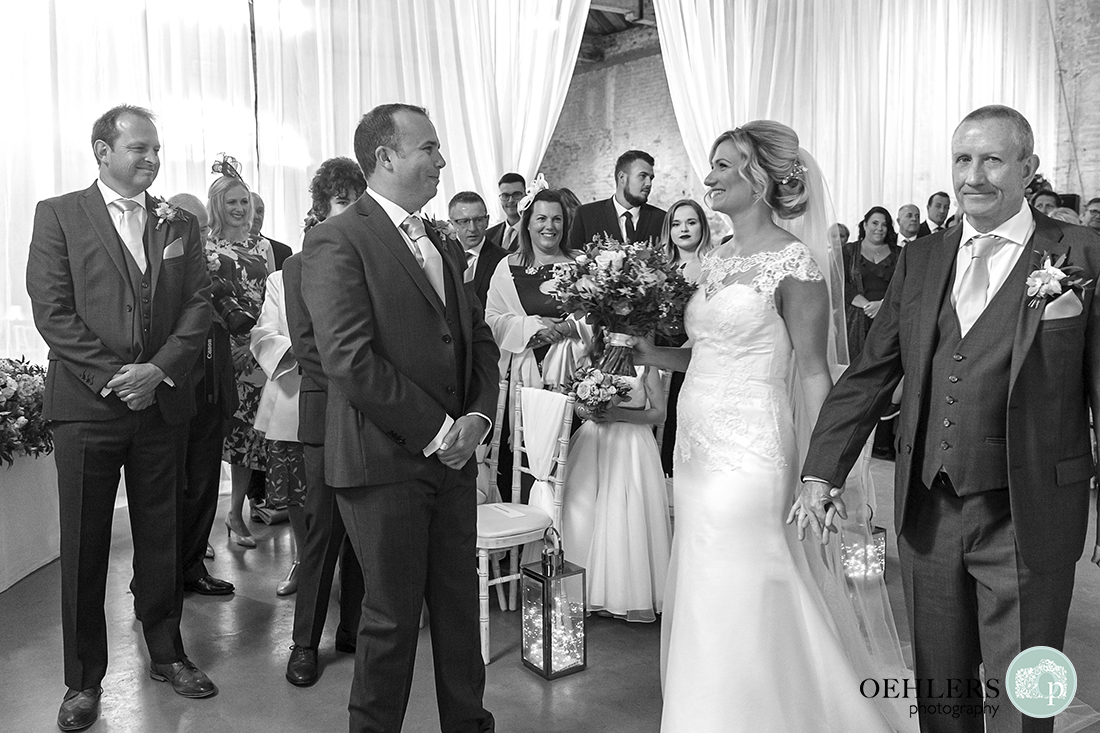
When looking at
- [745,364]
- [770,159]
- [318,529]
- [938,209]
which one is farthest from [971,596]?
[938,209]

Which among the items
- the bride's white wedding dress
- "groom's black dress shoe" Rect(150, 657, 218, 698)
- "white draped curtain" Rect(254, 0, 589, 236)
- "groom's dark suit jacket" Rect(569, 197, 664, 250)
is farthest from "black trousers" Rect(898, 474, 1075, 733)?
"white draped curtain" Rect(254, 0, 589, 236)

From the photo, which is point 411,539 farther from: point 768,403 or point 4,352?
point 4,352

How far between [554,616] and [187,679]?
4.63 feet

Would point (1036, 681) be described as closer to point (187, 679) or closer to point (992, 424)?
point (992, 424)

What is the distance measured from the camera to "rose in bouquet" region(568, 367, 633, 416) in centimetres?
408

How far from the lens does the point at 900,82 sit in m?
9.84

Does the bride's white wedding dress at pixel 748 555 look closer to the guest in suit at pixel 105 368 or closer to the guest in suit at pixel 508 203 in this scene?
the guest in suit at pixel 105 368

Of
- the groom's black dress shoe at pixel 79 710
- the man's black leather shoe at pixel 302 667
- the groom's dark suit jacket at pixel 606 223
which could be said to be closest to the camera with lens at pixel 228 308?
the man's black leather shoe at pixel 302 667

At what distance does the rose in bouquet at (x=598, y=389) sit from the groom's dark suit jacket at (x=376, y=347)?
4.60 feet

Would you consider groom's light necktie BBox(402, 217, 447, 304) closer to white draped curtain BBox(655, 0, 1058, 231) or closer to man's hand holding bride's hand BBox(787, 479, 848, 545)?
man's hand holding bride's hand BBox(787, 479, 848, 545)

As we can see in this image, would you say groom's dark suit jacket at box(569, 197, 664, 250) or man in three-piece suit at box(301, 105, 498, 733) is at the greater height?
groom's dark suit jacket at box(569, 197, 664, 250)

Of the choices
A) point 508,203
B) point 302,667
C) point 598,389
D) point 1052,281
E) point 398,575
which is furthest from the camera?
point 508,203

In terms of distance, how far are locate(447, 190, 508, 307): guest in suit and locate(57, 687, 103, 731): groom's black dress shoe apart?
8.99 feet

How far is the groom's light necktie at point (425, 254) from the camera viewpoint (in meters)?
2.76
